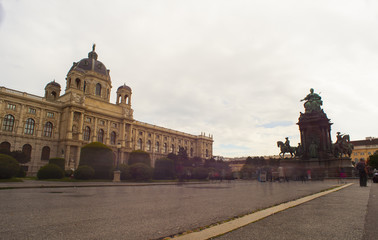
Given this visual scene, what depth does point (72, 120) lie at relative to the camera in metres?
53.5

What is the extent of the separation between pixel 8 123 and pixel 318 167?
54928 millimetres

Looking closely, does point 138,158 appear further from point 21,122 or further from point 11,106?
point 11,106

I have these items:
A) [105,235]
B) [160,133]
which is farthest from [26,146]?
[105,235]

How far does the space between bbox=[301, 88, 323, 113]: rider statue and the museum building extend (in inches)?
1334

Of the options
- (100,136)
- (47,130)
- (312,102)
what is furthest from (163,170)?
(47,130)

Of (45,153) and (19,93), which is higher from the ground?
(19,93)

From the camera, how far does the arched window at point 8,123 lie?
4713cm

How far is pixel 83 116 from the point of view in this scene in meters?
56.5

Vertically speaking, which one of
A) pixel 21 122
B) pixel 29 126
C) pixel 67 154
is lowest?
pixel 67 154

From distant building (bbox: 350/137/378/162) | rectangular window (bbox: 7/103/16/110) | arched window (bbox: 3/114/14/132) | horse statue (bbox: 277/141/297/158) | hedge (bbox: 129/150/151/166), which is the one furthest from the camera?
distant building (bbox: 350/137/378/162)

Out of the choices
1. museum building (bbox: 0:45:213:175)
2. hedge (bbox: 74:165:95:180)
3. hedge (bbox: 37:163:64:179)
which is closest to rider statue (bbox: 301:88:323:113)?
hedge (bbox: 74:165:95:180)

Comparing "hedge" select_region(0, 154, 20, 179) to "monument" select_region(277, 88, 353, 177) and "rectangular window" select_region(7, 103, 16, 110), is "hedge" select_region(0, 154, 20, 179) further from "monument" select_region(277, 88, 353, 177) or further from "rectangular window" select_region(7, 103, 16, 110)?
"rectangular window" select_region(7, 103, 16, 110)

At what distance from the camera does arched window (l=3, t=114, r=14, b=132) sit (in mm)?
47131

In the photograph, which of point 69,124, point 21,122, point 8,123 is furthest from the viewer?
point 69,124
